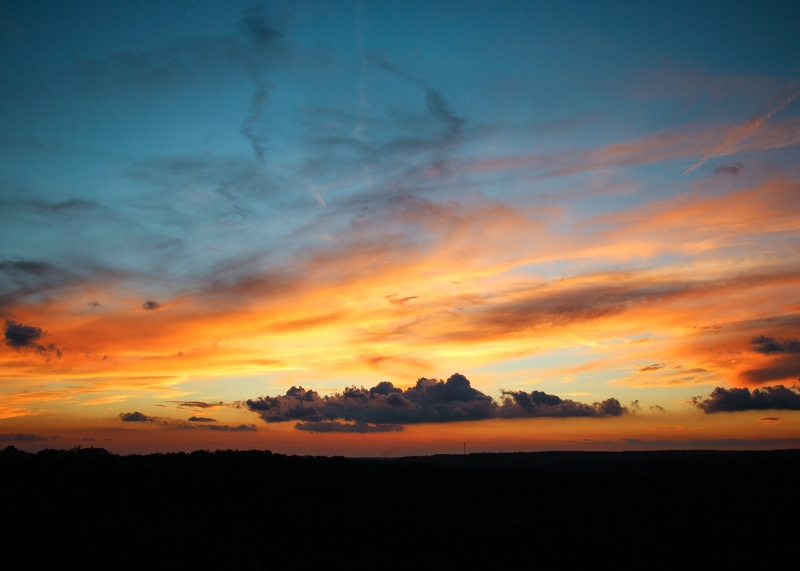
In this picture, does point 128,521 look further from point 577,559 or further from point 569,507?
point 569,507

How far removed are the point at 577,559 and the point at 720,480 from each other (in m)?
55.2

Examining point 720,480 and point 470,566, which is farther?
point 720,480

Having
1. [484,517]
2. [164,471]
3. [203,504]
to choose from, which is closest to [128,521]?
[203,504]

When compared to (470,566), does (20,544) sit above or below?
above

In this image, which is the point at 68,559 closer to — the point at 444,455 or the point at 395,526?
the point at 395,526

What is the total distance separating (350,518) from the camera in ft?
135

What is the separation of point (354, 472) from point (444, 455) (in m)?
144

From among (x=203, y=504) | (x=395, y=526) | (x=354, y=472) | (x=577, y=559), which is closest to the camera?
(x=577, y=559)

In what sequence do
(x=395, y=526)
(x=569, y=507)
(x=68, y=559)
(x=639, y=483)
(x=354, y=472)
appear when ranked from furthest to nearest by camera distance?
(x=639, y=483) → (x=354, y=472) → (x=569, y=507) → (x=395, y=526) → (x=68, y=559)

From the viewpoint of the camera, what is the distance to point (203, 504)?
43.0 meters

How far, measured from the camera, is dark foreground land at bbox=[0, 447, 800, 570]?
32219 mm

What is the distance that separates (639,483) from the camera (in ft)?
214

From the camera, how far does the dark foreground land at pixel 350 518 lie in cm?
3222

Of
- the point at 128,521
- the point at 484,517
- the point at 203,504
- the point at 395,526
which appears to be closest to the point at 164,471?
the point at 203,504
